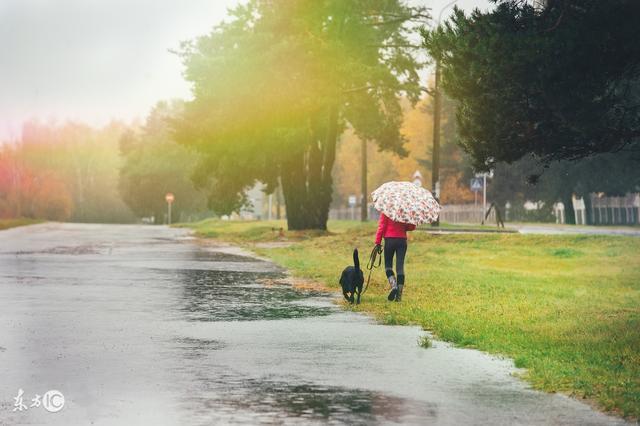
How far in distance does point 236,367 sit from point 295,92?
3424 centimetres

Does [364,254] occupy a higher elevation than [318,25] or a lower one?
lower

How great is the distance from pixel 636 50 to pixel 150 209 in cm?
11036

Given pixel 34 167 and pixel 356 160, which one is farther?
pixel 34 167

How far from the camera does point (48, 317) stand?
15086 mm

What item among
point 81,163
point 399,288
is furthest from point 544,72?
point 81,163

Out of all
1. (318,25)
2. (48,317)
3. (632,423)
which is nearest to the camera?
(632,423)

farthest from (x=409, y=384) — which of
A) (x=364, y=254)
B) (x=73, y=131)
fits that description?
(x=73, y=131)

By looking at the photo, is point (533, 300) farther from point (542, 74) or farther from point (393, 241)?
point (542, 74)

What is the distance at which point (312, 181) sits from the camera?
5247cm

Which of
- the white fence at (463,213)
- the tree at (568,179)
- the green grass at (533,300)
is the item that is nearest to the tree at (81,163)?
the white fence at (463,213)

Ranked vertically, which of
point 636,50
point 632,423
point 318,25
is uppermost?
point 318,25

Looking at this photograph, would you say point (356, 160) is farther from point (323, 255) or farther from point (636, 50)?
point (636, 50)

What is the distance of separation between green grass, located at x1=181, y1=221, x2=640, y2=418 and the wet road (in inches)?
19.9

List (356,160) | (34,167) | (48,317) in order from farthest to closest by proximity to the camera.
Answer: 1. (34,167)
2. (356,160)
3. (48,317)
